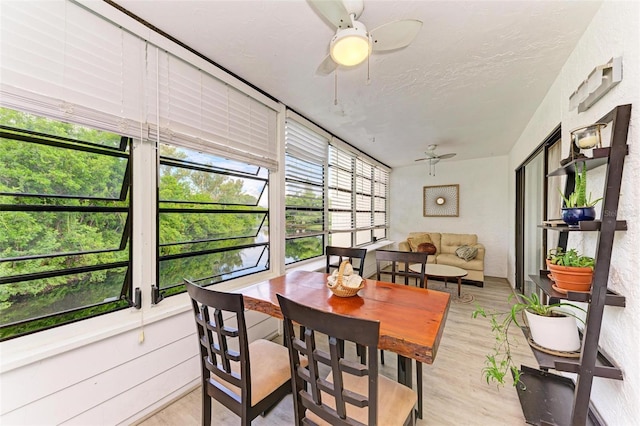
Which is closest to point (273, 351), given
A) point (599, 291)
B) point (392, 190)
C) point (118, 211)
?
point (118, 211)

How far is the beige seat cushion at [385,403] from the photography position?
1.09 metres

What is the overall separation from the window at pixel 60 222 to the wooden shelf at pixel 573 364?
2524mm

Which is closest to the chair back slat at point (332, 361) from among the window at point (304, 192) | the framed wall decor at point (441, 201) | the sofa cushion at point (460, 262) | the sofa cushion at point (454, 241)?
the window at point (304, 192)

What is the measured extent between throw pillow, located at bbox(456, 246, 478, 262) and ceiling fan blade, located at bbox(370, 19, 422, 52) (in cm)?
453

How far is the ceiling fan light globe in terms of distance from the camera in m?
1.32

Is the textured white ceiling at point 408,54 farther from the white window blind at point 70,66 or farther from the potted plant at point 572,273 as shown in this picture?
the potted plant at point 572,273

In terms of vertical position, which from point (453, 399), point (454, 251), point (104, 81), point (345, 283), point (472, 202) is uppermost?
point (104, 81)

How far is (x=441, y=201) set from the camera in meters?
5.99

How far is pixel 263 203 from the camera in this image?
9.07ft

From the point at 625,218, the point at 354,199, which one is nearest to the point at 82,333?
the point at 625,218

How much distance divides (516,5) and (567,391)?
8.24 ft

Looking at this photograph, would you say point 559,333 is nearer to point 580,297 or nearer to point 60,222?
point 580,297

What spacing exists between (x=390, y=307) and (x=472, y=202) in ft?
17.4

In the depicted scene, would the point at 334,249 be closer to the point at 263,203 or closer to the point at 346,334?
the point at 263,203
